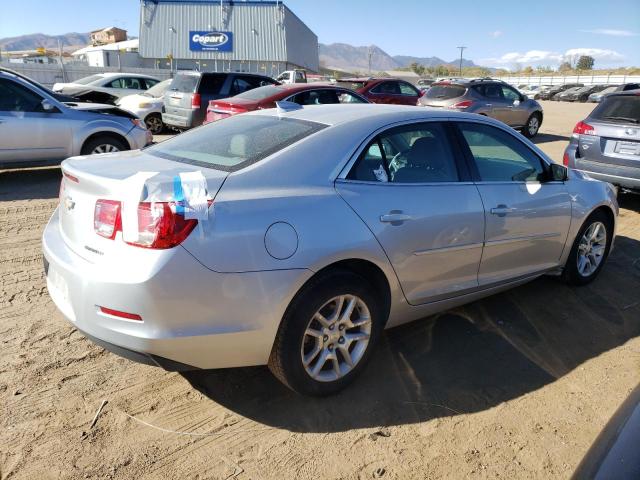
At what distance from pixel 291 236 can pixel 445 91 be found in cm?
1333

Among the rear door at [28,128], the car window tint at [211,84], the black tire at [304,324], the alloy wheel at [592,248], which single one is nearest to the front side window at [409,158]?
the black tire at [304,324]

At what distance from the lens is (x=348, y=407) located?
2.96 m

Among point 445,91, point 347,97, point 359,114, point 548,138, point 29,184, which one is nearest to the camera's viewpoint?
point 359,114

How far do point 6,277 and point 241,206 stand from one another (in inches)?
120

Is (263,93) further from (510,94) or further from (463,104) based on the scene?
(510,94)

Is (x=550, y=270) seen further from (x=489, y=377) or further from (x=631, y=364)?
(x=489, y=377)

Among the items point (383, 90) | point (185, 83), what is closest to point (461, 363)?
point (185, 83)

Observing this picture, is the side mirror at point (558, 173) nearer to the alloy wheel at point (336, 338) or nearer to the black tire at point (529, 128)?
the alloy wheel at point (336, 338)

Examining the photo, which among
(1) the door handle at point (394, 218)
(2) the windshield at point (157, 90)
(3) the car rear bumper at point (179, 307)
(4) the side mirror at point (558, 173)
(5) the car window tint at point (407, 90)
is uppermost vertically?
(5) the car window tint at point (407, 90)

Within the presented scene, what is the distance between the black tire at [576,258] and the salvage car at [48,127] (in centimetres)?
676

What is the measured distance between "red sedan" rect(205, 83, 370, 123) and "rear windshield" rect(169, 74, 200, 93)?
7.63ft

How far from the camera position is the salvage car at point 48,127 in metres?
7.69

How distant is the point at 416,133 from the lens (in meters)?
3.51

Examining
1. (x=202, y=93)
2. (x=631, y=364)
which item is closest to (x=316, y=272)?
(x=631, y=364)
